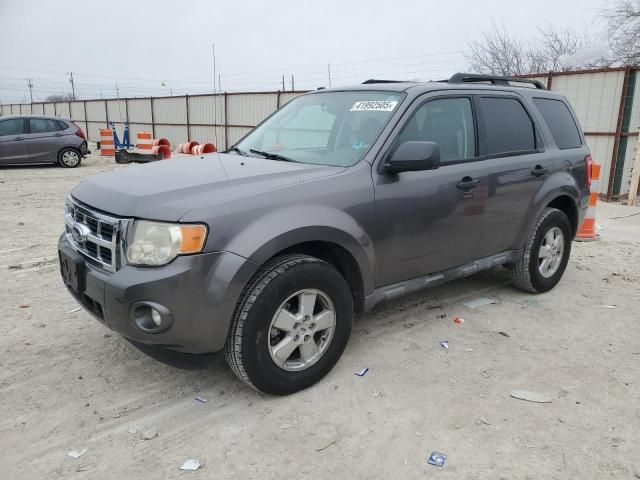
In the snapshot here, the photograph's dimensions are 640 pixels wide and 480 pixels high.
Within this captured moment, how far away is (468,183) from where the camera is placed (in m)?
3.88

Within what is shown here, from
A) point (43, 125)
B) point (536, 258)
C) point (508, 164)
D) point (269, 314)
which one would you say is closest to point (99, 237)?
point (269, 314)

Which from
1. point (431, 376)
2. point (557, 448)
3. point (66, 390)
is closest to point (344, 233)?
point (431, 376)

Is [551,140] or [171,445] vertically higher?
[551,140]

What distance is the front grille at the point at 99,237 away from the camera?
2.75 m

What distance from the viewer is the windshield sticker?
3.64 m

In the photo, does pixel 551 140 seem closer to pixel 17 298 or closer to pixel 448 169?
pixel 448 169

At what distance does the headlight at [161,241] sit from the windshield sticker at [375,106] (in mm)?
1661

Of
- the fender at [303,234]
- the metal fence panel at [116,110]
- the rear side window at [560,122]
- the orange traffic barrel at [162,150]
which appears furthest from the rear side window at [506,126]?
the metal fence panel at [116,110]

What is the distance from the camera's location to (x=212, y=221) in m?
2.67

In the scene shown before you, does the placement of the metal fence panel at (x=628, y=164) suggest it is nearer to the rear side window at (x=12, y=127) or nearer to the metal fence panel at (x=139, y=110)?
the rear side window at (x=12, y=127)

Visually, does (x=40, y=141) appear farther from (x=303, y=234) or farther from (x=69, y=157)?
(x=303, y=234)

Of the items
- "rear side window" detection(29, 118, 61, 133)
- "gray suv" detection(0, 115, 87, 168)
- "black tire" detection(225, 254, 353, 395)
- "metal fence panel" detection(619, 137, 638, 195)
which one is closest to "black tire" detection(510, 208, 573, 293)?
"black tire" detection(225, 254, 353, 395)

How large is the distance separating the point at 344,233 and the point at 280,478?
139 cm

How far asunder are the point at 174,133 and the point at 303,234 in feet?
76.4
